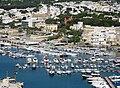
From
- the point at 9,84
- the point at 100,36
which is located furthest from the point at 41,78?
the point at 100,36

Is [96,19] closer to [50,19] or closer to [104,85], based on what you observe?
[50,19]

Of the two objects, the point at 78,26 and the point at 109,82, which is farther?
the point at 78,26

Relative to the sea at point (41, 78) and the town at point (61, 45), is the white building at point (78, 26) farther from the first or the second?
the sea at point (41, 78)

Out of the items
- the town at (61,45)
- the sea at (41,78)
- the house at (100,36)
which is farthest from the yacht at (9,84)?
the house at (100,36)

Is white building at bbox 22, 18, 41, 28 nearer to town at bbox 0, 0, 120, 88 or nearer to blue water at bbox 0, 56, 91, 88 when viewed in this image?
town at bbox 0, 0, 120, 88

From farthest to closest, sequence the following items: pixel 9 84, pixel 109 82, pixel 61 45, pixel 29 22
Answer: pixel 29 22 → pixel 61 45 → pixel 109 82 → pixel 9 84

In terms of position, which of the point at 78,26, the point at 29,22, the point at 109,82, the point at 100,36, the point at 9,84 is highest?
the point at 9,84

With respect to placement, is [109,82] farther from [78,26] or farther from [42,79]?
[78,26]

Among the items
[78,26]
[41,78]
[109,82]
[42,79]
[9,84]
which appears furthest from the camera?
[78,26]

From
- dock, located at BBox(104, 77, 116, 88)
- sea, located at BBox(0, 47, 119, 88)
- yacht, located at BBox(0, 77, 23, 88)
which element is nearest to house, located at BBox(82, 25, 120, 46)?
sea, located at BBox(0, 47, 119, 88)
